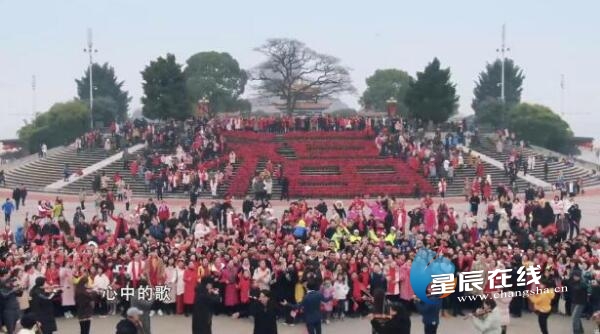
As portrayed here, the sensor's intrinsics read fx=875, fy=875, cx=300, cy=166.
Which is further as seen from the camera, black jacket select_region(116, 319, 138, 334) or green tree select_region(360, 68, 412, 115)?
green tree select_region(360, 68, 412, 115)

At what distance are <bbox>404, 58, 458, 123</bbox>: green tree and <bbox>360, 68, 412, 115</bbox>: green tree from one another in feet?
119

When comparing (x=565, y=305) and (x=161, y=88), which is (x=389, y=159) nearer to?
(x=161, y=88)

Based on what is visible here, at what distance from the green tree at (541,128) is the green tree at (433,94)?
19989 mm

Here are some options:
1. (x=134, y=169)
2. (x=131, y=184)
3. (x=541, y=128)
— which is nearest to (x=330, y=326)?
(x=131, y=184)

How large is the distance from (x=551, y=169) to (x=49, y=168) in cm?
2443

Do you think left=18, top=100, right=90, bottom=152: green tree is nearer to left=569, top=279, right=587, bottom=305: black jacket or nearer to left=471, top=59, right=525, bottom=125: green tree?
left=471, top=59, right=525, bottom=125: green tree

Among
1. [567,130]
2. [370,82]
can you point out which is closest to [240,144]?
[567,130]

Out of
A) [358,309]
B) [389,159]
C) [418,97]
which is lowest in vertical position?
[358,309]

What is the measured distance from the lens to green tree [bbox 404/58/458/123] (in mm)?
48875

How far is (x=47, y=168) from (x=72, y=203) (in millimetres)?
8582

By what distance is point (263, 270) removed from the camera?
54.2 feet

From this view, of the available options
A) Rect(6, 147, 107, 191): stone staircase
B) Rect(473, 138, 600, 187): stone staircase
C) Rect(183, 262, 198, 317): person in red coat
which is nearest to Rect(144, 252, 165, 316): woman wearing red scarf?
Rect(183, 262, 198, 317): person in red coat

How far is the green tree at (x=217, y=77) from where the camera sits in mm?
77625

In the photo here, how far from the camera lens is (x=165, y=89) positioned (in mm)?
48281
